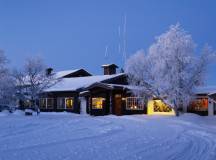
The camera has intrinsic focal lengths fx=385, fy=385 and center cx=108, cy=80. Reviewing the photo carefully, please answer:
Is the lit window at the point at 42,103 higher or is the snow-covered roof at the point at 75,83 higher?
the snow-covered roof at the point at 75,83

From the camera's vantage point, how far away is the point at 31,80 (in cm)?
4169

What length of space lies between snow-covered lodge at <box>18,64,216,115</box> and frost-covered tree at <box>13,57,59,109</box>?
302 cm

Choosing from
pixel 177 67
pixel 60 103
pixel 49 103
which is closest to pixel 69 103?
pixel 60 103

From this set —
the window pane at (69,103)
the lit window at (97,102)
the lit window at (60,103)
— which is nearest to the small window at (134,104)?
the lit window at (97,102)

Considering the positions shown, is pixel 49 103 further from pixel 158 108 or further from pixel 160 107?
pixel 160 107

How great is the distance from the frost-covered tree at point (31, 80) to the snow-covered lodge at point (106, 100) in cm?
302

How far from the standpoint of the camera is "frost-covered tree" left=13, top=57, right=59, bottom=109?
41953 mm

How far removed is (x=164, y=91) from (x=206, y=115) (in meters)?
6.04

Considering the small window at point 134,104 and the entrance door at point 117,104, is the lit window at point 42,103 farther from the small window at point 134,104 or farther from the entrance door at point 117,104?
the small window at point 134,104

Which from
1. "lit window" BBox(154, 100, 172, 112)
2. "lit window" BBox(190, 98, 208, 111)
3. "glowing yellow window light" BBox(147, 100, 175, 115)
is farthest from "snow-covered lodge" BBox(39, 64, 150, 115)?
"lit window" BBox(190, 98, 208, 111)

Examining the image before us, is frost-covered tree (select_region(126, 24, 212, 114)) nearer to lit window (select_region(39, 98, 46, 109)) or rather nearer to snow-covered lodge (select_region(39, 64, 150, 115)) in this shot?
snow-covered lodge (select_region(39, 64, 150, 115))

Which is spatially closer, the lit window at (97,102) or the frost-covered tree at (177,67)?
the frost-covered tree at (177,67)

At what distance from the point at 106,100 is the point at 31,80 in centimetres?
842

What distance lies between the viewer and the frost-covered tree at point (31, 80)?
41953 mm
